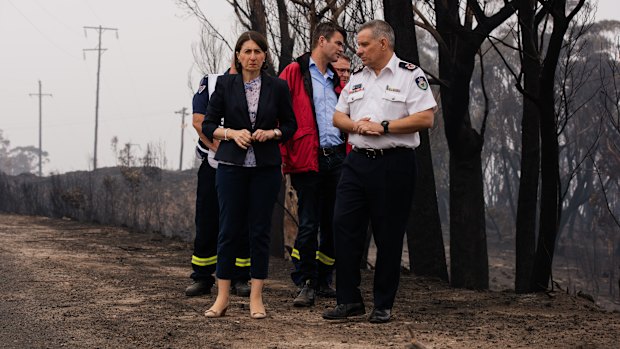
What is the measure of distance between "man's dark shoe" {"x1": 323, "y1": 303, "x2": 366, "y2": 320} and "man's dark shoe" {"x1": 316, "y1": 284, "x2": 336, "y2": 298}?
1098 millimetres

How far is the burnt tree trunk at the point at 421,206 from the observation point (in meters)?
12.3

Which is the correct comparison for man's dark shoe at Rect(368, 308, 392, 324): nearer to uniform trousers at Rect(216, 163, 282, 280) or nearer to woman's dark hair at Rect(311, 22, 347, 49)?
uniform trousers at Rect(216, 163, 282, 280)

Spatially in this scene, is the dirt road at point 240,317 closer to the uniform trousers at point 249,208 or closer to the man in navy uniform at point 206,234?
the man in navy uniform at point 206,234

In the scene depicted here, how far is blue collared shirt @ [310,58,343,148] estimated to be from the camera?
25.0 feet

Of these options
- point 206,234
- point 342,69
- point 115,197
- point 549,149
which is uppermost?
point 342,69

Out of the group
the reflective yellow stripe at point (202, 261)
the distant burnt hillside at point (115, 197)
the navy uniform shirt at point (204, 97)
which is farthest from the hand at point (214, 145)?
the distant burnt hillside at point (115, 197)

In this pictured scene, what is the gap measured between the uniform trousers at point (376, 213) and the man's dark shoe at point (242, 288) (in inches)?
53.9

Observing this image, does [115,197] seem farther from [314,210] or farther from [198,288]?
[314,210]

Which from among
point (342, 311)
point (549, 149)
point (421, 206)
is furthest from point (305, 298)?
point (421, 206)

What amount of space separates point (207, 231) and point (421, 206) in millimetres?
4657

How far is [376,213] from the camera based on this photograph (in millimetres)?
6840

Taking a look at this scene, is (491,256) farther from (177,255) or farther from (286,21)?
(177,255)

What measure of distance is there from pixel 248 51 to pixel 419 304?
2.74m

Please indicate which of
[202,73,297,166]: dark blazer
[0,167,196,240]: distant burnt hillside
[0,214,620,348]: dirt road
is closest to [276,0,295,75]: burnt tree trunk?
[0,167,196,240]: distant burnt hillside
